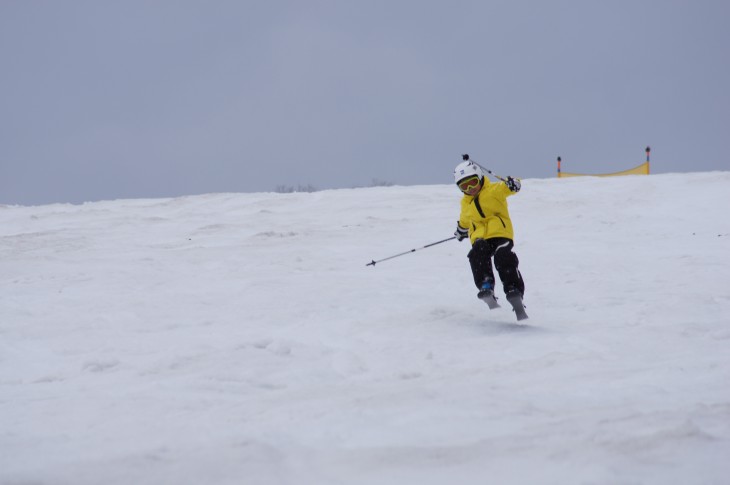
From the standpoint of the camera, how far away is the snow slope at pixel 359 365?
2957 millimetres

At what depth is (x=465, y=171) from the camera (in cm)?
678

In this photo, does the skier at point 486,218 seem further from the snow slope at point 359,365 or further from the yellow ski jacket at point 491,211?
the snow slope at point 359,365

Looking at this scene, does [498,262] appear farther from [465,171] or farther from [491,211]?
[465,171]

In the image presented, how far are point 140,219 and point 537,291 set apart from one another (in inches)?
457

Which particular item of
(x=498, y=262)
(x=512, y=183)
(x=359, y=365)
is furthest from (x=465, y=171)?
→ (x=359, y=365)

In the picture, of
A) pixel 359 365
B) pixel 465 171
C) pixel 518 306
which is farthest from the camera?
pixel 465 171

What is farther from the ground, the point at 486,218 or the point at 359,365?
the point at 486,218

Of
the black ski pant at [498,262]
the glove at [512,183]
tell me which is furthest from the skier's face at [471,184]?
the black ski pant at [498,262]

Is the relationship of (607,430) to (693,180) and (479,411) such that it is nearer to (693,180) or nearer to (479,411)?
(479,411)

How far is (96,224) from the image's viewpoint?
15.9 meters

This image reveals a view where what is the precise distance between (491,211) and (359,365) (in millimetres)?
2694

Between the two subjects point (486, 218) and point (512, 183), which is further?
point (486, 218)

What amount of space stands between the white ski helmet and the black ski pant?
0.67 m

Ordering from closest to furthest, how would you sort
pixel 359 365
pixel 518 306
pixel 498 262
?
pixel 359 365
pixel 518 306
pixel 498 262
